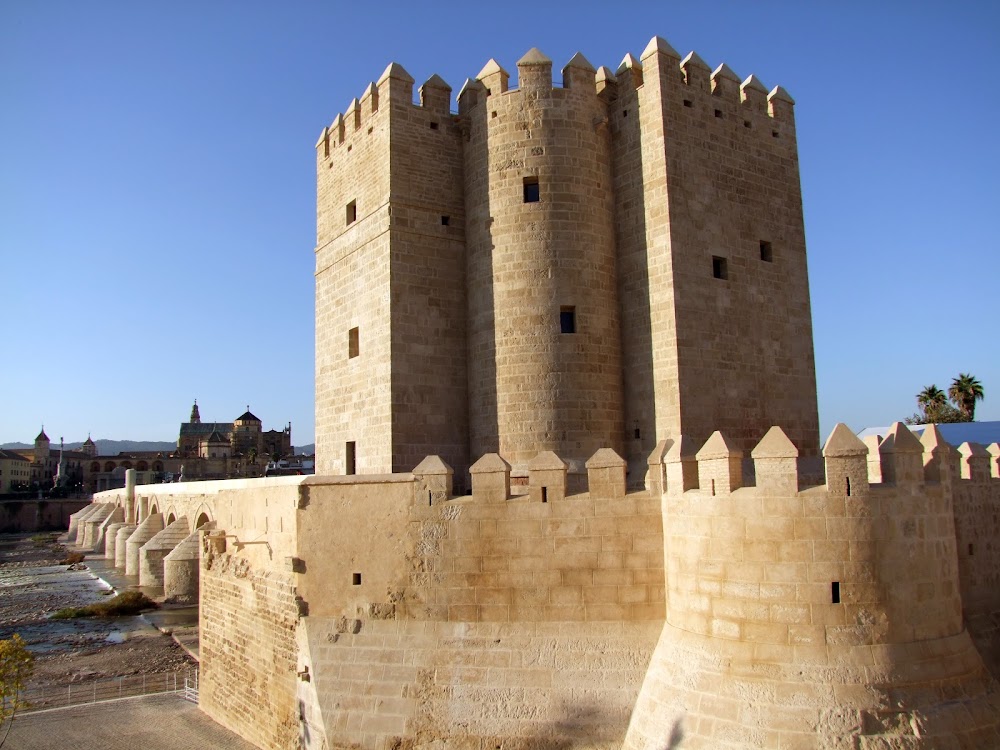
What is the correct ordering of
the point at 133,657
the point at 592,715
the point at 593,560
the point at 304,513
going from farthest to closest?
the point at 133,657 < the point at 304,513 < the point at 593,560 < the point at 592,715

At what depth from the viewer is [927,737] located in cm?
809

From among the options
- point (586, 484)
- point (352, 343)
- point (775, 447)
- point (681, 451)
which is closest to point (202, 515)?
point (352, 343)

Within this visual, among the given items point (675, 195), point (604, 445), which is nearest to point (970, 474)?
point (604, 445)

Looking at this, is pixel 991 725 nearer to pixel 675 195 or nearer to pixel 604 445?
pixel 604 445

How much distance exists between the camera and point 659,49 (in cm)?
1375

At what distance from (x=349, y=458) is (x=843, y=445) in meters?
9.26

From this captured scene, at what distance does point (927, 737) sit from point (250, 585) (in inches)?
396

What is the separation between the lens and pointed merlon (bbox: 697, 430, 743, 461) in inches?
359

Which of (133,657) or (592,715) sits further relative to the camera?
(133,657)

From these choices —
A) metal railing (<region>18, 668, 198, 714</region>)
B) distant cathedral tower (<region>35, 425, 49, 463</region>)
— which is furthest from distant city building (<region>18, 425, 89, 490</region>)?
metal railing (<region>18, 668, 198, 714</region>)

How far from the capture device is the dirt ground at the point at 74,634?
20406mm

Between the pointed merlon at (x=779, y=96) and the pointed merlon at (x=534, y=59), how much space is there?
4830 millimetres

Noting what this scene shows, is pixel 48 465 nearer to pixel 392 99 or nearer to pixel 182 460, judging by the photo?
pixel 182 460

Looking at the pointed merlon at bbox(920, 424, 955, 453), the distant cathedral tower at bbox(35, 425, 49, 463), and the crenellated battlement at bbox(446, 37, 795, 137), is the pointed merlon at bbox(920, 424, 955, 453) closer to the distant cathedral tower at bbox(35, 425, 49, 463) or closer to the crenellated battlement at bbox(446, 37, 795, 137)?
the crenellated battlement at bbox(446, 37, 795, 137)
